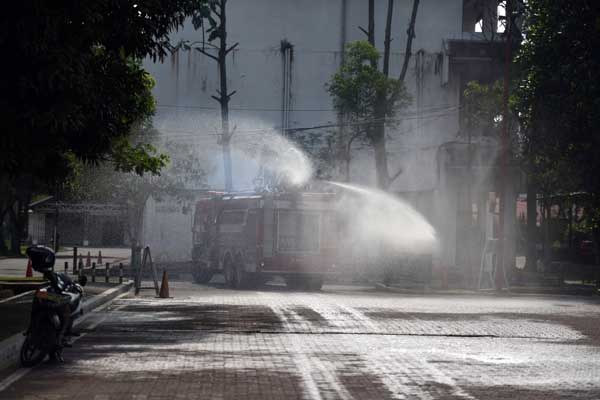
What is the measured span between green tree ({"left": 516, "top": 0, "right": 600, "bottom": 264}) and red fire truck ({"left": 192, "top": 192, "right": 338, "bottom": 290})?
8453mm

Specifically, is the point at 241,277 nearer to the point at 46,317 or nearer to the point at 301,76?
the point at 46,317

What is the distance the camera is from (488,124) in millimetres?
47625

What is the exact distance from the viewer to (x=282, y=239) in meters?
34.7

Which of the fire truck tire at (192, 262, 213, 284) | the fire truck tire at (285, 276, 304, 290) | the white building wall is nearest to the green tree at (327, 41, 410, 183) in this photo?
the white building wall

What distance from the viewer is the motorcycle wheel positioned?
521 inches

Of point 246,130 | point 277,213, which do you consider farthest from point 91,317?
point 246,130

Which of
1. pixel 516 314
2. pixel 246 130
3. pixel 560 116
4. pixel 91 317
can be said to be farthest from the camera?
pixel 246 130

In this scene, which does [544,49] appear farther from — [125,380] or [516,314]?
[125,380]

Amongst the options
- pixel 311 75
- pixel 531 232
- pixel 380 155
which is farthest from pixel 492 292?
pixel 311 75

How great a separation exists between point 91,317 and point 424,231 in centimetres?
2926

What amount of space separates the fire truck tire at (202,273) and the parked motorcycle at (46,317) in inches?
954

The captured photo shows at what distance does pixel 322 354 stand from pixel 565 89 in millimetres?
25063

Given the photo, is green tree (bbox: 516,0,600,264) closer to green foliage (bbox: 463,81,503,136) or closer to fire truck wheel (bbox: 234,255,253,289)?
green foliage (bbox: 463,81,503,136)

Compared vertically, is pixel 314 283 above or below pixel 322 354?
above
